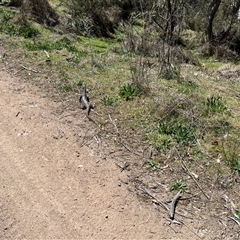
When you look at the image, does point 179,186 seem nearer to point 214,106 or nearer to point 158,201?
point 158,201

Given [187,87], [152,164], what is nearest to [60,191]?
[152,164]

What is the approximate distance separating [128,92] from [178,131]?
4.69 ft

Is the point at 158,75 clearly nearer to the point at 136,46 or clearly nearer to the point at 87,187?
the point at 136,46

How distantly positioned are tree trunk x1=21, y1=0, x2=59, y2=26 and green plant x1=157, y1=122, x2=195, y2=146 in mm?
6713

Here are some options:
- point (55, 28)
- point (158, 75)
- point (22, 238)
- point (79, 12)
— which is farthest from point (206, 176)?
point (79, 12)

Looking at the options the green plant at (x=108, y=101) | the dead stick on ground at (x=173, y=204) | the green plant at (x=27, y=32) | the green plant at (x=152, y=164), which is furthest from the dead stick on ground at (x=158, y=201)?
the green plant at (x=27, y=32)

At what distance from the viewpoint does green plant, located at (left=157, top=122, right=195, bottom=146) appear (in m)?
5.20

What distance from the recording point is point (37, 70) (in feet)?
23.3

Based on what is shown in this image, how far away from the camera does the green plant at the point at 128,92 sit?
20.8 ft

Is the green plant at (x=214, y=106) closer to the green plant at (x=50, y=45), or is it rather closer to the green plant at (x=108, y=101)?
the green plant at (x=108, y=101)

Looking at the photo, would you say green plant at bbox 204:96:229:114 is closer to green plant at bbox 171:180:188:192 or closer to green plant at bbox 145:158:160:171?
green plant at bbox 145:158:160:171

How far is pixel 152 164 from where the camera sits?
4.70 meters

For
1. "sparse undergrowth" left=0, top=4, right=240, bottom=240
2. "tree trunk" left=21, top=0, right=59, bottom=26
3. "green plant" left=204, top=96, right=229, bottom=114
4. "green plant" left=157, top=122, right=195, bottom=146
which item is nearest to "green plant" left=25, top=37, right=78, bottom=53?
"sparse undergrowth" left=0, top=4, right=240, bottom=240

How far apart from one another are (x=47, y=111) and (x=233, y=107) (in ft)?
10.7
